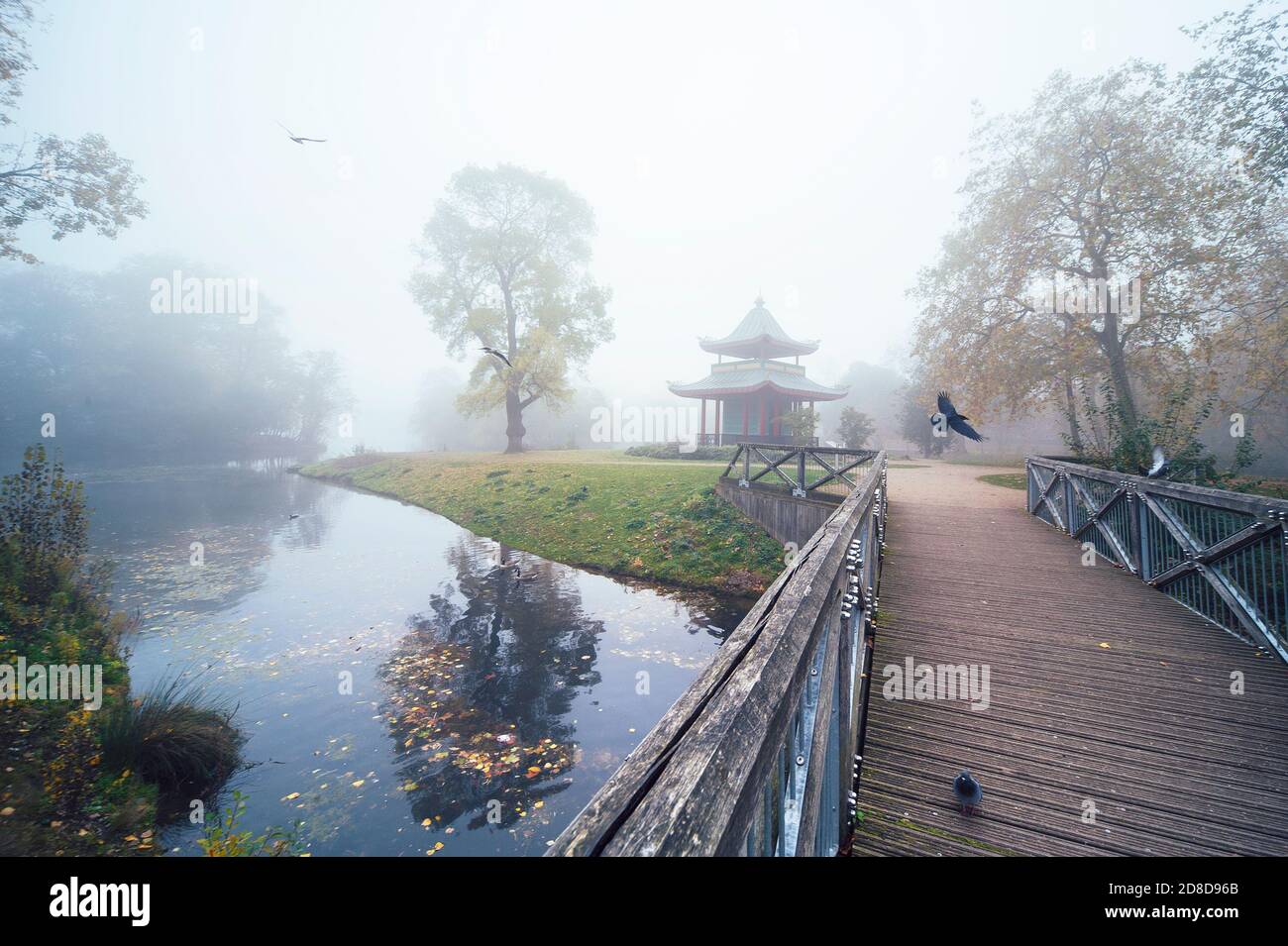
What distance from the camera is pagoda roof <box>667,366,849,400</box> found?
1210 inches

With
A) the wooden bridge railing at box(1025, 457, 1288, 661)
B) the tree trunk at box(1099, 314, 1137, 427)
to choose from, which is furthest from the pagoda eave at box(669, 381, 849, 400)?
the wooden bridge railing at box(1025, 457, 1288, 661)

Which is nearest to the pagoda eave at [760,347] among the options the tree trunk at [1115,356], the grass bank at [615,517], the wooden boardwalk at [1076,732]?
the grass bank at [615,517]

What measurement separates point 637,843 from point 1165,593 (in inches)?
296

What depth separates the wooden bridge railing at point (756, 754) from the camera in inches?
32.0

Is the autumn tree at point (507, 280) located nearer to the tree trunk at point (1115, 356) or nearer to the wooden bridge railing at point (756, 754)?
the tree trunk at point (1115, 356)

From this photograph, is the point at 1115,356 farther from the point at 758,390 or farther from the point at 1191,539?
the point at 758,390

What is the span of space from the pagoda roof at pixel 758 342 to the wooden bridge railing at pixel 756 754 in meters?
33.8

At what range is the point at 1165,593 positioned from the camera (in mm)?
5559

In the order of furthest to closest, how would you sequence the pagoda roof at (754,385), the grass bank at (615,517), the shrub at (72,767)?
the pagoda roof at (754,385) → the grass bank at (615,517) → the shrub at (72,767)

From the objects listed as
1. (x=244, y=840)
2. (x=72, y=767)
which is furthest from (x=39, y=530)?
(x=244, y=840)

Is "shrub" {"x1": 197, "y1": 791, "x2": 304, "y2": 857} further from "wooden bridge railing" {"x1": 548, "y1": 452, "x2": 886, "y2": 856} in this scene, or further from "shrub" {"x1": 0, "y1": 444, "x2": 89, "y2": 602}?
"shrub" {"x1": 0, "y1": 444, "x2": 89, "y2": 602}

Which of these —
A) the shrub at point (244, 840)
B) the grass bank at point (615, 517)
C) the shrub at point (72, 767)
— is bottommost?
the shrub at point (244, 840)

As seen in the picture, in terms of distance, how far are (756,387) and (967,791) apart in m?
28.7
